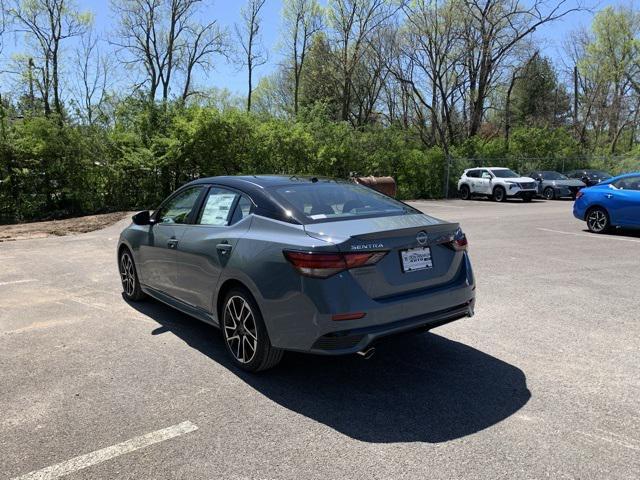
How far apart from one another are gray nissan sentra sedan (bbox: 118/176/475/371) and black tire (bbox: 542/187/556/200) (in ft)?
85.0

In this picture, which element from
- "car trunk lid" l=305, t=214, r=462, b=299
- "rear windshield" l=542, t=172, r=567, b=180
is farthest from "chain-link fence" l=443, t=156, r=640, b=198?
"car trunk lid" l=305, t=214, r=462, b=299

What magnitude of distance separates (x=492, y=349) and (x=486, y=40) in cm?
3460

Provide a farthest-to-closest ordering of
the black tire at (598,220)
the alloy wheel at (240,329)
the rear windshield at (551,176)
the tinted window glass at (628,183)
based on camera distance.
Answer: the rear windshield at (551,176), the black tire at (598,220), the tinted window glass at (628,183), the alloy wheel at (240,329)

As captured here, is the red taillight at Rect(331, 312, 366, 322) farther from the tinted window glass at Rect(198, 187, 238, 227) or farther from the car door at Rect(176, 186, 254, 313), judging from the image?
the tinted window glass at Rect(198, 187, 238, 227)

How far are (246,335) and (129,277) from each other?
2874mm

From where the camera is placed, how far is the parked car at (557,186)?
28.1m

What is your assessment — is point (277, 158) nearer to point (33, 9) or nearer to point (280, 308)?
point (280, 308)

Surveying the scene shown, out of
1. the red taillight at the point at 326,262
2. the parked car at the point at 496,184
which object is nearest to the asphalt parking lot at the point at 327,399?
the red taillight at the point at 326,262

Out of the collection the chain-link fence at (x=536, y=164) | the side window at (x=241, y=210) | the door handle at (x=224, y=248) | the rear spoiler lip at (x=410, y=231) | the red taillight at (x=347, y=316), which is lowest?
the red taillight at (x=347, y=316)

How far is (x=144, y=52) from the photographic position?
137 feet

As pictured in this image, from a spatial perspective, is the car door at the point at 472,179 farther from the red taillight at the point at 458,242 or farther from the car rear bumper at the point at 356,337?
the car rear bumper at the point at 356,337

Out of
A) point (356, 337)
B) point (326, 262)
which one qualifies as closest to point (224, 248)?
point (326, 262)

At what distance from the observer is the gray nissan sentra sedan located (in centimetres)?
366

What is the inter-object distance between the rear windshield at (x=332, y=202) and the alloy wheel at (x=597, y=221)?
389 inches
